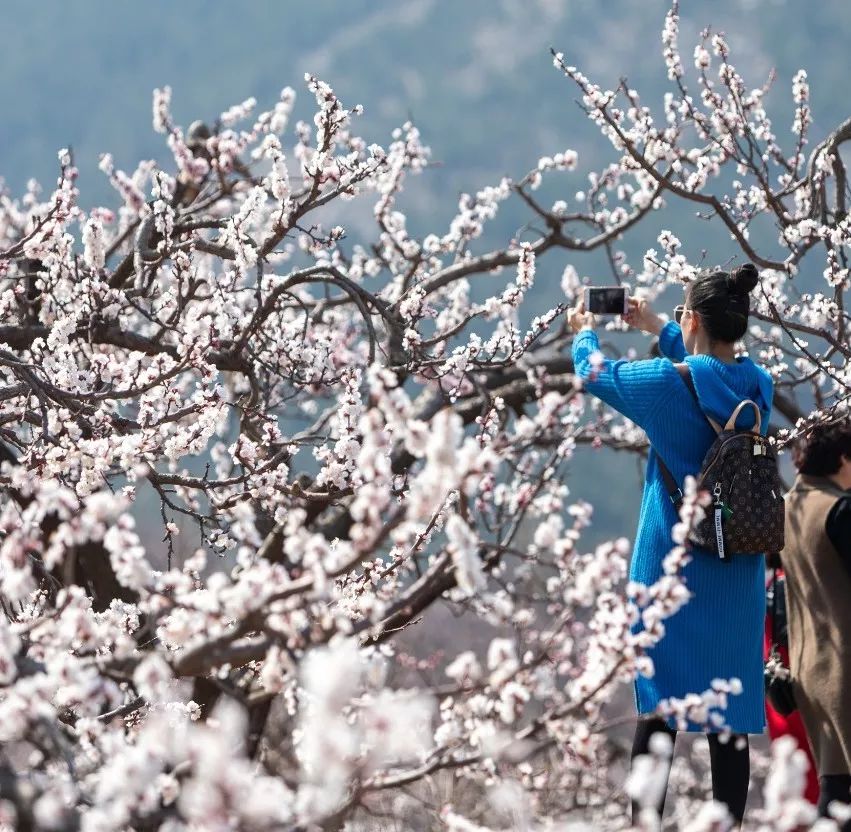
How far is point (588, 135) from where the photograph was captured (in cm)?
3538

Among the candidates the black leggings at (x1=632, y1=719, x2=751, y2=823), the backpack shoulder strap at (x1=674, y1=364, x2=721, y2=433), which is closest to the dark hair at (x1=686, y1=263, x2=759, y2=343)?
the backpack shoulder strap at (x1=674, y1=364, x2=721, y2=433)

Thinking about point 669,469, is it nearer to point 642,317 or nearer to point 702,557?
point 702,557

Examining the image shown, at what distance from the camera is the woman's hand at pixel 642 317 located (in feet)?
10.1

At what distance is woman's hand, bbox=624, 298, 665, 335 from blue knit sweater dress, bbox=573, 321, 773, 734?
28cm

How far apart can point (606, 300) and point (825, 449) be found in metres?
0.87

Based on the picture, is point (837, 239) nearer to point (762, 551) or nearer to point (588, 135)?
point (762, 551)

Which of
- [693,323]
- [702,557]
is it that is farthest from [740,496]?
[693,323]

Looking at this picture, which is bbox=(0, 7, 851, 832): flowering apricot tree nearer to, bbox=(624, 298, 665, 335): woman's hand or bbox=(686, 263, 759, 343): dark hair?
bbox=(624, 298, 665, 335): woman's hand

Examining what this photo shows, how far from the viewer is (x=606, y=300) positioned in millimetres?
2990

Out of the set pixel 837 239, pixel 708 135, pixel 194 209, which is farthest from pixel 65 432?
pixel 708 135

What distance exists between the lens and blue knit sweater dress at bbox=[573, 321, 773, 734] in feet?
9.14

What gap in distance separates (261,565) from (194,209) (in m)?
3.86

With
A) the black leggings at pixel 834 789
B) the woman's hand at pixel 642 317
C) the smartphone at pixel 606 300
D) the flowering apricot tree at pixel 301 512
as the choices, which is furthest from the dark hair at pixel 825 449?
the black leggings at pixel 834 789

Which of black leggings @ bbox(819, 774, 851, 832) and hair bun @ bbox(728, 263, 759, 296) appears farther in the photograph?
black leggings @ bbox(819, 774, 851, 832)
